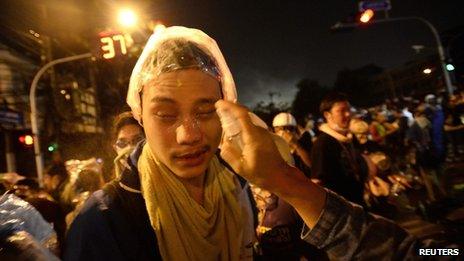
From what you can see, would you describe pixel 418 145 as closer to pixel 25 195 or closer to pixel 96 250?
pixel 25 195

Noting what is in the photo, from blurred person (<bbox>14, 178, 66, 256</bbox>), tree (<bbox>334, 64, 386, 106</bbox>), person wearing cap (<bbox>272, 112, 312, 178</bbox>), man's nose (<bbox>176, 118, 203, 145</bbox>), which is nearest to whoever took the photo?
man's nose (<bbox>176, 118, 203, 145</bbox>)

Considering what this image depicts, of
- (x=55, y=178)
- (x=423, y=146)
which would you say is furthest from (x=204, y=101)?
(x=423, y=146)

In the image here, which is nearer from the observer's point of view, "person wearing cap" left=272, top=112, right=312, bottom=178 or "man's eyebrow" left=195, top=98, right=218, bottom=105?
"man's eyebrow" left=195, top=98, right=218, bottom=105

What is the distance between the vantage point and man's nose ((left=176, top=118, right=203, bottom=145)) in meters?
1.67

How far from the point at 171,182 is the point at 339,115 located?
3362 mm

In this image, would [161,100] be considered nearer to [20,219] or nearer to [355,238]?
[20,219]

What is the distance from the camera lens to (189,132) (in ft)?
5.53

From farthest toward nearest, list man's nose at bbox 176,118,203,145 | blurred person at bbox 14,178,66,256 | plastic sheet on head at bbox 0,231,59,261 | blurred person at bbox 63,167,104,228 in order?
blurred person at bbox 63,167,104,228
blurred person at bbox 14,178,66,256
man's nose at bbox 176,118,203,145
plastic sheet on head at bbox 0,231,59,261

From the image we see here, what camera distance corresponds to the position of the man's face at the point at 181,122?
1714 millimetres

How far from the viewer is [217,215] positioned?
76.7 inches

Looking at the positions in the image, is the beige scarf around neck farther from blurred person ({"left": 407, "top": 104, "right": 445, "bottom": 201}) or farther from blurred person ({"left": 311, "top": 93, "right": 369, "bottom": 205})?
blurred person ({"left": 407, "top": 104, "right": 445, "bottom": 201})

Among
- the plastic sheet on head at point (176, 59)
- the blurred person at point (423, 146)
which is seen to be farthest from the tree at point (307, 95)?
the plastic sheet on head at point (176, 59)

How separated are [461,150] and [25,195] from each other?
12.9m

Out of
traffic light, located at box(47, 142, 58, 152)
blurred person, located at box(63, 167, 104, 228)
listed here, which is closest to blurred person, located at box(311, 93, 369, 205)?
blurred person, located at box(63, 167, 104, 228)
